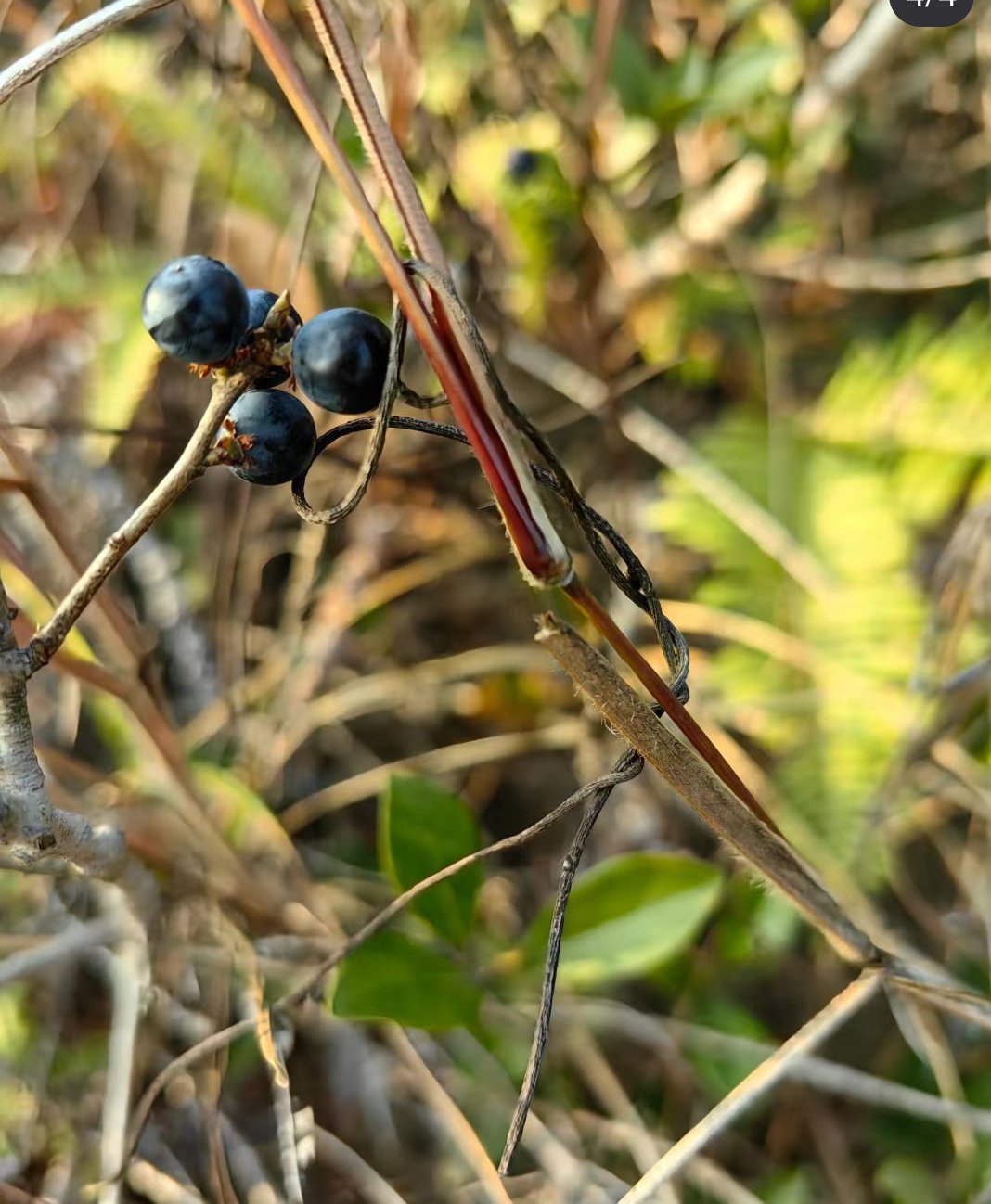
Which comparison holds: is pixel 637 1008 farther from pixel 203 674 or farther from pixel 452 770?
pixel 203 674

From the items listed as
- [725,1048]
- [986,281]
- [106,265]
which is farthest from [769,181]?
[725,1048]

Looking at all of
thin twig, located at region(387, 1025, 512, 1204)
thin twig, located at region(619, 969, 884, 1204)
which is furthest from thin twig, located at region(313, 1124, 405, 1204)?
thin twig, located at region(619, 969, 884, 1204)

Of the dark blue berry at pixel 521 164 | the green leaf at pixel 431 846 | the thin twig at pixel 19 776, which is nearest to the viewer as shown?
the thin twig at pixel 19 776

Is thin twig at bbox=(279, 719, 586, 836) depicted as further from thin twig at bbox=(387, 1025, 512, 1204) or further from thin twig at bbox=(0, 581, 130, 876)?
thin twig at bbox=(0, 581, 130, 876)

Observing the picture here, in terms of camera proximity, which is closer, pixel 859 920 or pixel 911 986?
pixel 911 986

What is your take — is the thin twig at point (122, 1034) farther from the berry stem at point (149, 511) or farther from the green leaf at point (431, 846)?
the berry stem at point (149, 511)

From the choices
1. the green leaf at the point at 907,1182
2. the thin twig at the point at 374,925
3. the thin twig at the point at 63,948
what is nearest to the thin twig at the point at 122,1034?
the thin twig at the point at 63,948
